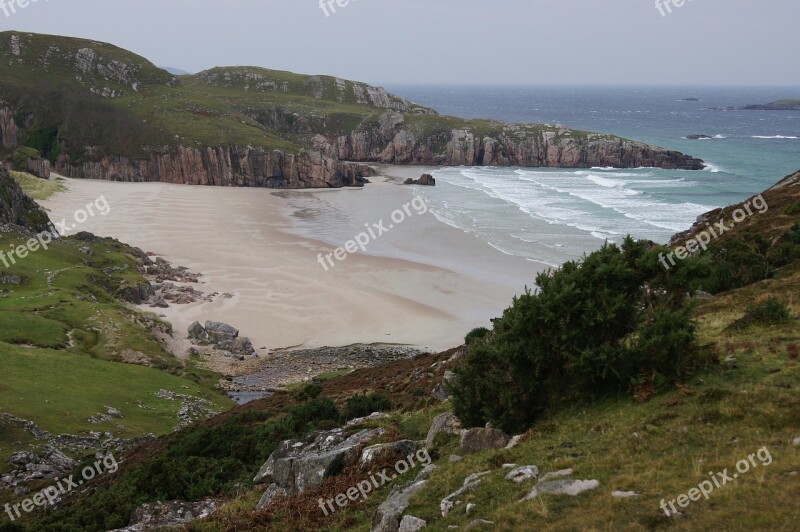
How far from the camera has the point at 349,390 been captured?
33781 mm

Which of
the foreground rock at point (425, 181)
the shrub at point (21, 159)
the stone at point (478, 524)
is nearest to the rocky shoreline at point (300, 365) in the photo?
the stone at point (478, 524)

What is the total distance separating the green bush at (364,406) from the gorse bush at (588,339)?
8.63 metres

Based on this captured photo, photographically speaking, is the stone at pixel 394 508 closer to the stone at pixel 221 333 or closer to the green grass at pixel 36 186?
the stone at pixel 221 333

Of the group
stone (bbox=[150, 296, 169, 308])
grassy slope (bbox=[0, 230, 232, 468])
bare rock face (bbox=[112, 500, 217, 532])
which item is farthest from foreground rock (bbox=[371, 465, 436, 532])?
stone (bbox=[150, 296, 169, 308])

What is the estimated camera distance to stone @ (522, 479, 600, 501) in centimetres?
1210

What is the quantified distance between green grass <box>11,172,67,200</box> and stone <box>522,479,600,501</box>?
101 meters

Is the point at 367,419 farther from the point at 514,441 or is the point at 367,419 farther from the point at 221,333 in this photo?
the point at 221,333

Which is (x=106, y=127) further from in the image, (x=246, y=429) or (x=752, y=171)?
(x=752, y=171)

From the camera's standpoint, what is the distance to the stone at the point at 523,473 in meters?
13.2

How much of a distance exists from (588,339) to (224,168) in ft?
383

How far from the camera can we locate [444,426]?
730 inches

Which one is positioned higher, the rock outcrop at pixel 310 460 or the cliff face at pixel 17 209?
the cliff face at pixel 17 209

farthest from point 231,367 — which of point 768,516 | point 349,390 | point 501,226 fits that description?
point 501,226

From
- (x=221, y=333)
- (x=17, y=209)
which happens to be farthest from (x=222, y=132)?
(x=221, y=333)
